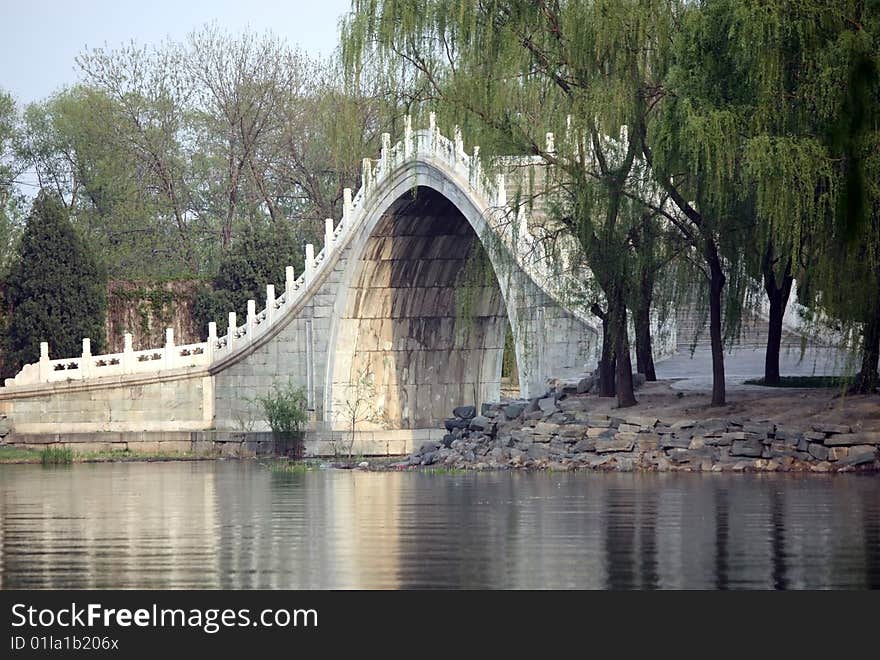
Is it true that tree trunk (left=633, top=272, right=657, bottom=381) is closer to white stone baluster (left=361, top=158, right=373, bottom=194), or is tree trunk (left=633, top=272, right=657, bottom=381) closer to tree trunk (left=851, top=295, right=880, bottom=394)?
tree trunk (left=851, top=295, right=880, bottom=394)

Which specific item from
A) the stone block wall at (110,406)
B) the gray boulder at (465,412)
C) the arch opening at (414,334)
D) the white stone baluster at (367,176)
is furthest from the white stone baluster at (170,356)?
the gray boulder at (465,412)

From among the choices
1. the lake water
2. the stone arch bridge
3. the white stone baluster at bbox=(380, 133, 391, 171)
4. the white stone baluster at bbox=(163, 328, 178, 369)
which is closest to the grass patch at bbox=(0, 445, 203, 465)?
the stone arch bridge

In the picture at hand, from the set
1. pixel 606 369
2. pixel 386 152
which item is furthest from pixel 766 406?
pixel 386 152

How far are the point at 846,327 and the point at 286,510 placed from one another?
6363 millimetres

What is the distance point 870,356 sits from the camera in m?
20.0

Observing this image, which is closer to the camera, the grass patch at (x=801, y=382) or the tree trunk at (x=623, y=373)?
the grass patch at (x=801, y=382)

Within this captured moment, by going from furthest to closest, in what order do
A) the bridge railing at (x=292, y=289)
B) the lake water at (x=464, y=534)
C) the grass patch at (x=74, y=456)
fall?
the grass patch at (x=74, y=456), the bridge railing at (x=292, y=289), the lake water at (x=464, y=534)

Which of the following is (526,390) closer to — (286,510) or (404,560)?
(286,510)

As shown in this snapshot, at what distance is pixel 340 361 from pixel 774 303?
15.4m

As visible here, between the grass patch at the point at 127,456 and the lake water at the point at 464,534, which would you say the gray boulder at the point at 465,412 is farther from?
the grass patch at the point at 127,456

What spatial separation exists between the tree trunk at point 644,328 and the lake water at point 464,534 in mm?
2732

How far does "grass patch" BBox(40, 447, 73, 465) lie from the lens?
1289 inches

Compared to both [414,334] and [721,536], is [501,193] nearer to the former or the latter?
[414,334]

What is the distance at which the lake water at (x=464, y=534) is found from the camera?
37.7 feet
